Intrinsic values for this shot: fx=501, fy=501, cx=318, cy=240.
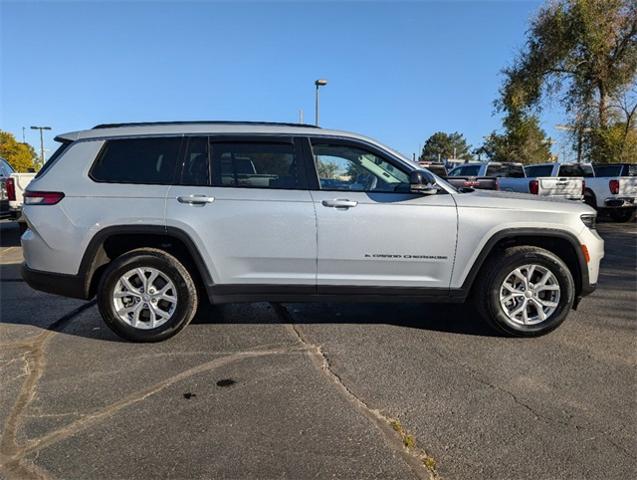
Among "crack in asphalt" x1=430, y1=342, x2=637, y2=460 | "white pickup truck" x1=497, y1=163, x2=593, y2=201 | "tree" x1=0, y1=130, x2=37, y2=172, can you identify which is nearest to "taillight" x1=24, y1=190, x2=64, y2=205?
"crack in asphalt" x1=430, y1=342, x2=637, y2=460

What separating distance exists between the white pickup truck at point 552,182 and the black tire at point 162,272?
10498 millimetres

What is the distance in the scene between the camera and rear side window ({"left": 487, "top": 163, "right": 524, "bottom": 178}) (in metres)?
17.1

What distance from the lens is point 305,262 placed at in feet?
14.2


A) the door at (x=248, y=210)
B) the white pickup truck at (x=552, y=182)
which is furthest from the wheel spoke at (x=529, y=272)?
the white pickup truck at (x=552, y=182)

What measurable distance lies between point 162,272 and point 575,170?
1560 cm

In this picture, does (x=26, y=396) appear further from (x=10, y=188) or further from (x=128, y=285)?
(x=10, y=188)

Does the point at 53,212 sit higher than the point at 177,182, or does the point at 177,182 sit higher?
the point at 177,182

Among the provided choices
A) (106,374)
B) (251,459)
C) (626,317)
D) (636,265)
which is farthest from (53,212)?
(636,265)

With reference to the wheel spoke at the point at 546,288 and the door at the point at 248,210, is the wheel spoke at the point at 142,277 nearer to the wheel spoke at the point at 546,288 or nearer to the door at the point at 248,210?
the door at the point at 248,210

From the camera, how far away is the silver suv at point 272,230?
427cm

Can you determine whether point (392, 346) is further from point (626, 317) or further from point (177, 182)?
point (626, 317)

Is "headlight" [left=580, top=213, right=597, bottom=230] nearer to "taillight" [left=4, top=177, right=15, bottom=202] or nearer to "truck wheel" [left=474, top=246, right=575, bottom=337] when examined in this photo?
"truck wheel" [left=474, top=246, right=575, bottom=337]

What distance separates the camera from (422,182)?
4.19 metres

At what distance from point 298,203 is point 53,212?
6.87 ft
